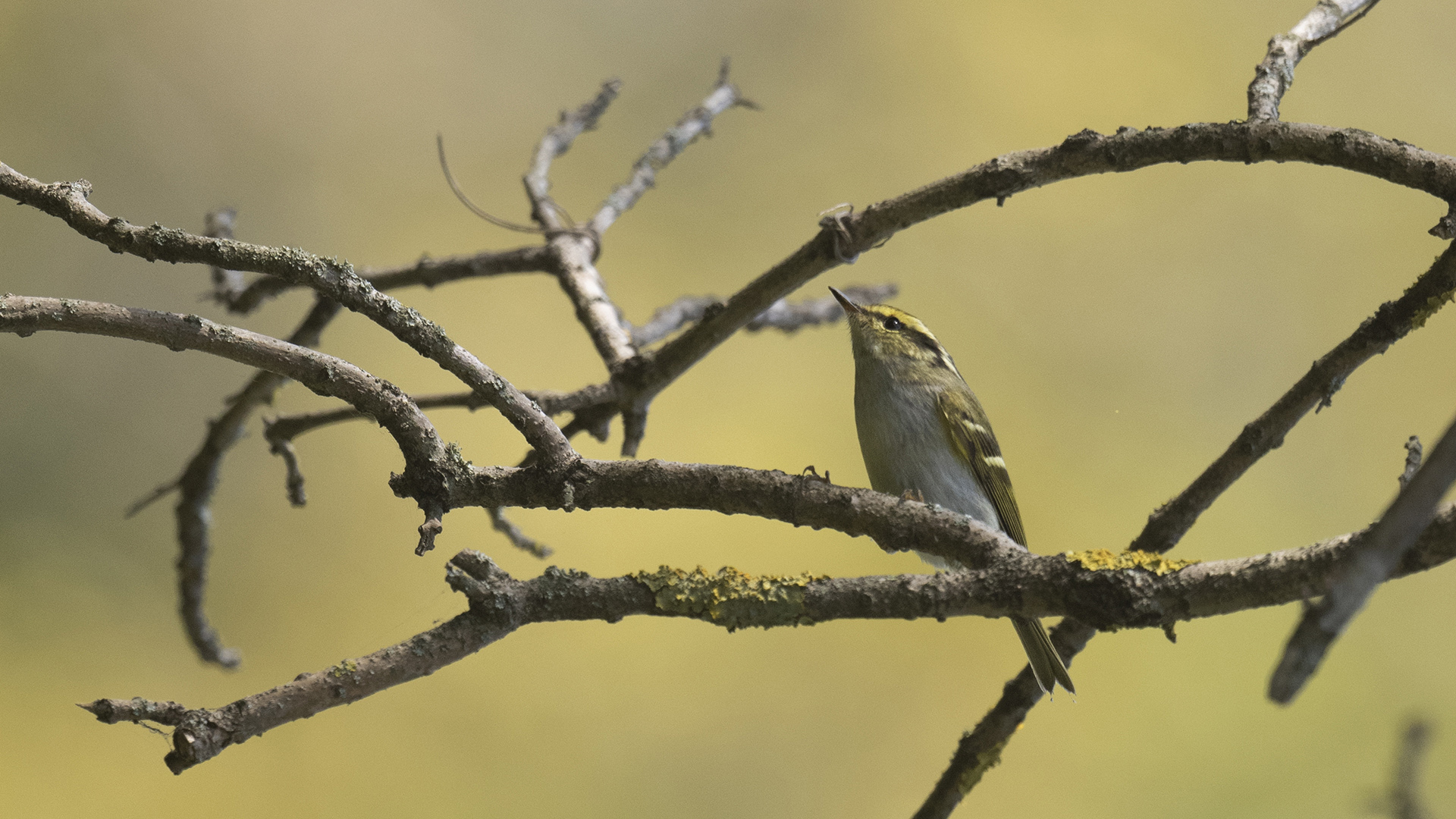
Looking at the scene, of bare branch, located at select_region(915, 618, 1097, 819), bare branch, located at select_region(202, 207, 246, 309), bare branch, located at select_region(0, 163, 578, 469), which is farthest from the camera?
bare branch, located at select_region(202, 207, 246, 309)

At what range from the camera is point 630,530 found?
241 cm

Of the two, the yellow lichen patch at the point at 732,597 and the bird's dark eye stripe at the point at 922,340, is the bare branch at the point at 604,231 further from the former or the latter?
the yellow lichen patch at the point at 732,597

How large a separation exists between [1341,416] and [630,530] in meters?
1.75

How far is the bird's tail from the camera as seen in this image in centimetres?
139

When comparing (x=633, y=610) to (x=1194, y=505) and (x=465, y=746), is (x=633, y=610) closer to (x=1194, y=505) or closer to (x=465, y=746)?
(x=1194, y=505)

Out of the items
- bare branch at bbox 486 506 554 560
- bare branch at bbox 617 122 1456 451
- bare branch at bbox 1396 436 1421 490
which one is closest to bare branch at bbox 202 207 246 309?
bare branch at bbox 486 506 554 560

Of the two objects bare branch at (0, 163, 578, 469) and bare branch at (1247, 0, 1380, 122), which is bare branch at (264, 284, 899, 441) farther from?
bare branch at (1247, 0, 1380, 122)

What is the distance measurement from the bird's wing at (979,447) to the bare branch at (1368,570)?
3.67 ft

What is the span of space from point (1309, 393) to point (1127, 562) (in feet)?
2.08

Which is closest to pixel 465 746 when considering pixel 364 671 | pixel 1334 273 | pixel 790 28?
pixel 364 671

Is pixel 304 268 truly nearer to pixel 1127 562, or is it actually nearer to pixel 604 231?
pixel 1127 562

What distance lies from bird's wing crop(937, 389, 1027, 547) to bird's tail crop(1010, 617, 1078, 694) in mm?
329

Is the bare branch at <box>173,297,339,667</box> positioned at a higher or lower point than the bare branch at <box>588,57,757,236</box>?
lower

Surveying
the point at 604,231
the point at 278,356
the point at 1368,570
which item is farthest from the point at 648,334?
the point at 1368,570
